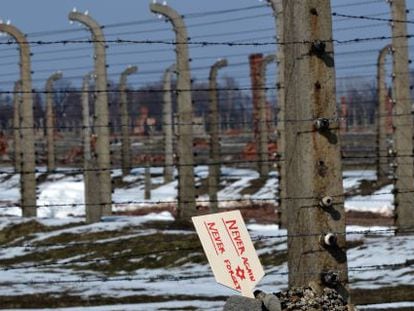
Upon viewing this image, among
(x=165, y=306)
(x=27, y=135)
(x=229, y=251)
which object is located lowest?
(x=165, y=306)

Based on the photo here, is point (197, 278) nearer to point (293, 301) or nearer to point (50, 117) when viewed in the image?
point (293, 301)

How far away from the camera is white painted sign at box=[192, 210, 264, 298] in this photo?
30.3ft

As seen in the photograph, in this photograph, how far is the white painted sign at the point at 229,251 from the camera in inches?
364

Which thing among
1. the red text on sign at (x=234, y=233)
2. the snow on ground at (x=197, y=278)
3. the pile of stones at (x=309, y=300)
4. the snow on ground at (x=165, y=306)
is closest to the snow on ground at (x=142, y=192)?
the snow on ground at (x=197, y=278)

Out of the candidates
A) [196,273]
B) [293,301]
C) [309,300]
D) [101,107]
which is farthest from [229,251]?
[101,107]

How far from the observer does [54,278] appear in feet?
67.4

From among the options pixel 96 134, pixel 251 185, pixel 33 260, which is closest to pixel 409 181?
pixel 33 260

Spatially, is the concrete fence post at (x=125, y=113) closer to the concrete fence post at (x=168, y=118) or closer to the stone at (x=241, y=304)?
the concrete fence post at (x=168, y=118)

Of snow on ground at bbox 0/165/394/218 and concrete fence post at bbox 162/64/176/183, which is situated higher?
concrete fence post at bbox 162/64/176/183

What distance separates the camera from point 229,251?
30.6ft

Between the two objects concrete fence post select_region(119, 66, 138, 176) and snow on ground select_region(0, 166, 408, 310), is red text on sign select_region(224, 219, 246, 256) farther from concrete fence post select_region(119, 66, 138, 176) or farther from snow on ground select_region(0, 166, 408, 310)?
concrete fence post select_region(119, 66, 138, 176)

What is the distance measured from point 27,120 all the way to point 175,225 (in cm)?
517

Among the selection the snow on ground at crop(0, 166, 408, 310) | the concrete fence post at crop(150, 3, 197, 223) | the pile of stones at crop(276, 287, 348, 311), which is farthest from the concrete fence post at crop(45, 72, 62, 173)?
the pile of stones at crop(276, 287, 348, 311)

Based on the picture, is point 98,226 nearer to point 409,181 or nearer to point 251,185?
point 409,181
